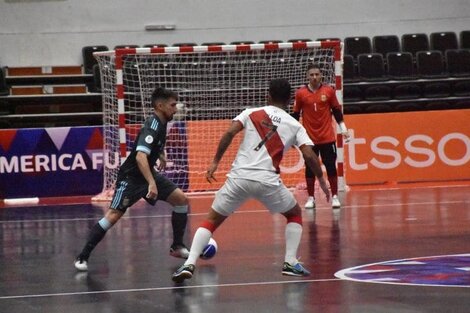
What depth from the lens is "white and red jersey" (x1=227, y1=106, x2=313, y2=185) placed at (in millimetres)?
9805

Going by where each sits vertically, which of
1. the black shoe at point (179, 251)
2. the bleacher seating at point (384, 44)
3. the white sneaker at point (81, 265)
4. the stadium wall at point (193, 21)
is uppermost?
the stadium wall at point (193, 21)

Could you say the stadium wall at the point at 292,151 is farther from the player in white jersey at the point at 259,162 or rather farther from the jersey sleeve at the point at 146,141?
the player in white jersey at the point at 259,162

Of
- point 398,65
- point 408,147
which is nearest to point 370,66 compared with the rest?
point 398,65

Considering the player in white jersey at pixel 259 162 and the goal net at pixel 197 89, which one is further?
the goal net at pixel 197 89

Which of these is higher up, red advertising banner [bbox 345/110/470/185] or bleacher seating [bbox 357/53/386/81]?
bleacher seating [bbox 357/53/386/81]

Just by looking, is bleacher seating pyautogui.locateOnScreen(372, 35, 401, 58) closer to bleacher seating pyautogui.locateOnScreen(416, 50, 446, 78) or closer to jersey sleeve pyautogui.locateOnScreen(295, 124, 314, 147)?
bleacher seating pyautogui.locateOnScreen(416, 50, 446, 78)

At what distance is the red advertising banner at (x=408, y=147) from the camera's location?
21.4 metres

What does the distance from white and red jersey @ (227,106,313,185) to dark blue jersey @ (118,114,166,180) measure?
114 cm

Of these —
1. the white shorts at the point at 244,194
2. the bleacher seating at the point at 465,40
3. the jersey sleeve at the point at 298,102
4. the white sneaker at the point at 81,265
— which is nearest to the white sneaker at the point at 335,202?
the jersey sleeve at the point at 298,102

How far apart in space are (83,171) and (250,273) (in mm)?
10414

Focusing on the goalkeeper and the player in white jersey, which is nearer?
the player in white jersey

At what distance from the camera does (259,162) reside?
9.80m

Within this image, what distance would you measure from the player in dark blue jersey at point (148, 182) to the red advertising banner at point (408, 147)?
Answer: 10372 millimetres

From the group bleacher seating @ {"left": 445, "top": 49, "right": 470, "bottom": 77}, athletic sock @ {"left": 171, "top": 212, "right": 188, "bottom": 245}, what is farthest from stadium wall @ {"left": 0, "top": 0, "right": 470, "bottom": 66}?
athletic sock @ {"left": 171, "top": 212, "right": 188, "bottom": 245}
